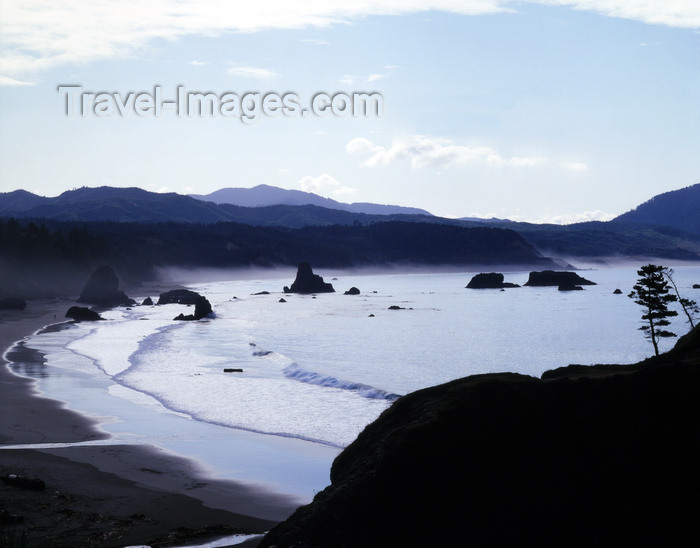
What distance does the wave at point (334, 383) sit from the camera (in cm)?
2880

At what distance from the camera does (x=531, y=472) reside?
9.09 m

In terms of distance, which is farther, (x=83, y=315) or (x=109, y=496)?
(x=83, y=315)

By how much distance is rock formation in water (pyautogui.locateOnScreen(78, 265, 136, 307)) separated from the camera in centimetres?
8869

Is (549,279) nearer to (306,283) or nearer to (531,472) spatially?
(306,283)

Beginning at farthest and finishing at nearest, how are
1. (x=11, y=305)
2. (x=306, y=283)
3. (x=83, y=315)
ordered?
(x=306, y=283), (x=11, y=305), (x=83, y=315)

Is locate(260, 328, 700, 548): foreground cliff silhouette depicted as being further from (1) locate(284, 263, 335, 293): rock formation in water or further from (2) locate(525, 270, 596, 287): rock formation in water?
(2) locate(525, 270, 596, 287): rock formation in water

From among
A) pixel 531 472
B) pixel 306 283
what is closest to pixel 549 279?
pixel 306 283

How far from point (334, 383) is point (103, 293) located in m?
64.4

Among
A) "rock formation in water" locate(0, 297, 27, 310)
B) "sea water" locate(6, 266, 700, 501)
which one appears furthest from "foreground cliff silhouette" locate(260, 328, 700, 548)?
"rock formation in water" locate(0, 297, 27, 310)

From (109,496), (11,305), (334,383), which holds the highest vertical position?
(109,496)

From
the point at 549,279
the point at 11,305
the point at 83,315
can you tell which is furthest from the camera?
the point at 549,279

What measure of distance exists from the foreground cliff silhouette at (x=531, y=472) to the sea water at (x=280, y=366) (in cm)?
612

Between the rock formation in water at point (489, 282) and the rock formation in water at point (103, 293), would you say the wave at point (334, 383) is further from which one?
the rock formation in water at point (489, 282)

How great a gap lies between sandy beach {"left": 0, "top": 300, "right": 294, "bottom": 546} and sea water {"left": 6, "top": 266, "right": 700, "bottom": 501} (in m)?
1.14
